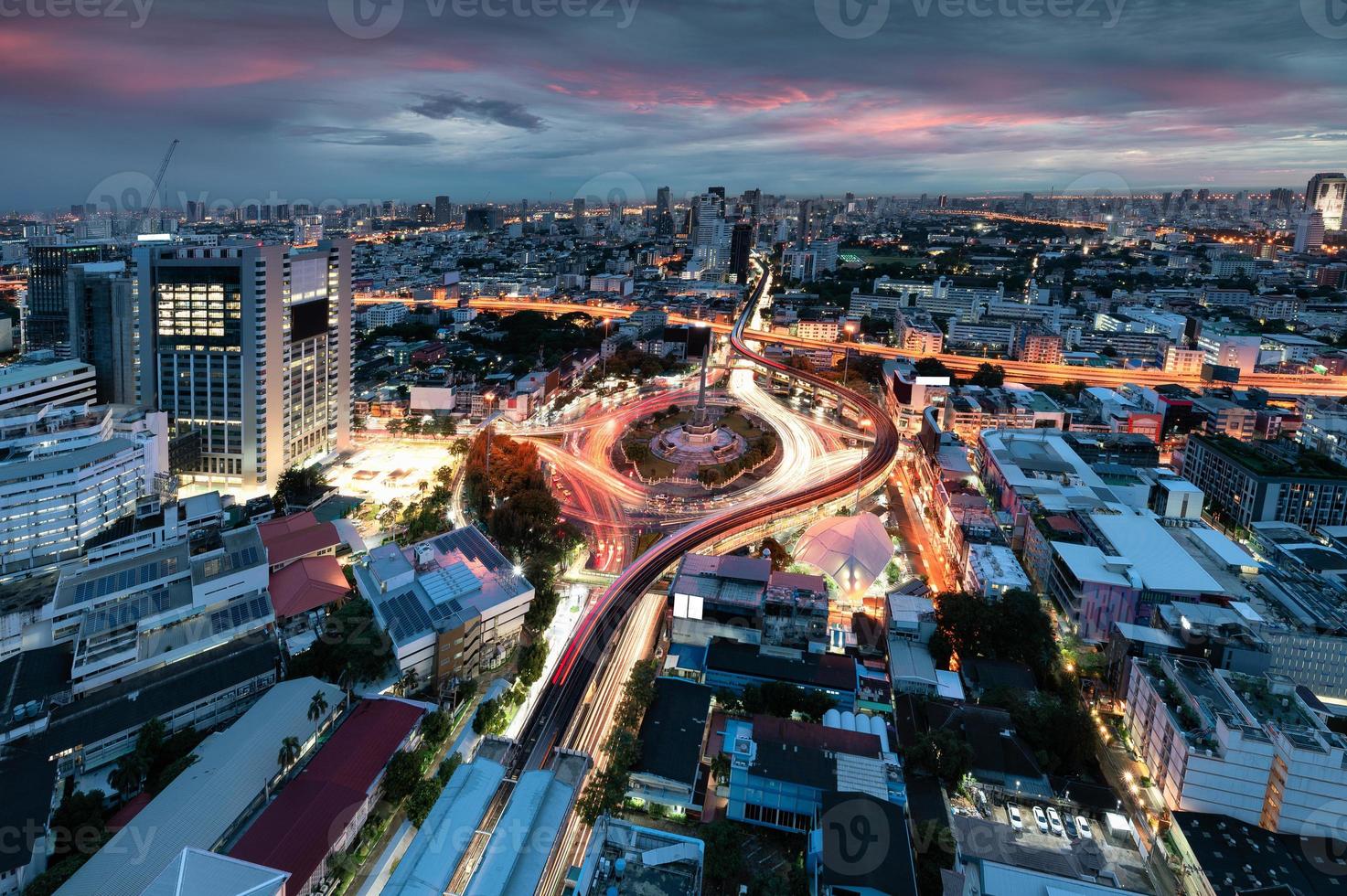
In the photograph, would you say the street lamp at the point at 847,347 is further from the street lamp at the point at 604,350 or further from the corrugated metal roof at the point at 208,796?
the corrugated metal roof at the point at 208,796

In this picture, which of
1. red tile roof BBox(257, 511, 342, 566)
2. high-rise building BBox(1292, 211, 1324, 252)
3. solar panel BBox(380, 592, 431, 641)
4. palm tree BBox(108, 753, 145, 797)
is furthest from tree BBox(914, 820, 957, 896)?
high-rise building BBox(1292, 211, 1324, 252)

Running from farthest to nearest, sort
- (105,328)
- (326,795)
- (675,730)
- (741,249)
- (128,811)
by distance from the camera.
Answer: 1. (741,249)
2. (105,328)
3. (675,730)
4. (326,795)
5. (128,811)

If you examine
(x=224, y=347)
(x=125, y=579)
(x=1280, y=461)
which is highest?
(x=224, y=347)

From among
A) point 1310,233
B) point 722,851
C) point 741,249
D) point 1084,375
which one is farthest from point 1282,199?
point 722,851

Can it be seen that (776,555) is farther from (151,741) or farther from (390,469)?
(390,469)

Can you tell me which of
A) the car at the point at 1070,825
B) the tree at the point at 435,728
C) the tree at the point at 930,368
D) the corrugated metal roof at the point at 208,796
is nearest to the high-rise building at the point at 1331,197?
the tree at the point at 930,368

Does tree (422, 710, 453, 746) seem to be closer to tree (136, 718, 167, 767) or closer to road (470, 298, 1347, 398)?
tree (136, 718, 167, 767)
